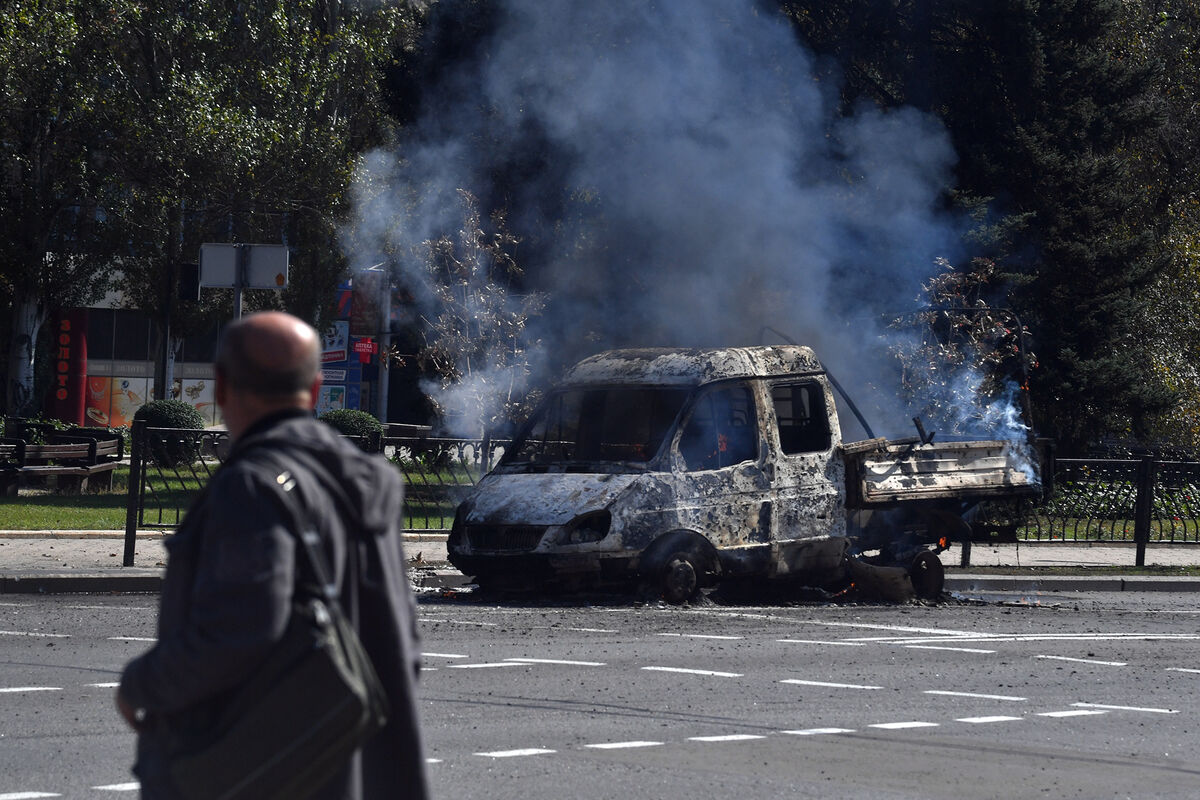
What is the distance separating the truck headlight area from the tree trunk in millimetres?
23621

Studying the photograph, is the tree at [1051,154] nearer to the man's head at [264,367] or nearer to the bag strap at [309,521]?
the man's head at [264,367]

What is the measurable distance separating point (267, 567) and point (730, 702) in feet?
18.2

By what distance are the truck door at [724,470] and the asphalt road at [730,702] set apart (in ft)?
2.16

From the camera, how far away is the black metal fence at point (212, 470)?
14.4m

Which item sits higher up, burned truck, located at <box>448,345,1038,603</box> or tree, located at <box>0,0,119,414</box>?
tree, located at <box>0,0,119,414</box>

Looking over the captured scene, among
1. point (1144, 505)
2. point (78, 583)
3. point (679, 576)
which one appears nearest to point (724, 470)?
point (679, 576)

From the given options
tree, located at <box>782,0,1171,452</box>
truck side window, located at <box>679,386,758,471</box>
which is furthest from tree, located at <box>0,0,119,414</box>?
truck side window, located at <box>679,386,758,471</box>

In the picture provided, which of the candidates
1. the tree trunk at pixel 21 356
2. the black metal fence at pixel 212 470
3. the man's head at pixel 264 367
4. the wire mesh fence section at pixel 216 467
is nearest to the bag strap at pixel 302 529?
the man's head at pixel 264 367

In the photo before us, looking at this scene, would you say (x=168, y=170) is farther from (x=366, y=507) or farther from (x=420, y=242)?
(x=366, y=507)

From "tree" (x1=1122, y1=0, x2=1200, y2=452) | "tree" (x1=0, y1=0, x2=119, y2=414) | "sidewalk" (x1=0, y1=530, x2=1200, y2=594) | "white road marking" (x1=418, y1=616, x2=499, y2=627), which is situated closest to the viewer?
"white road marking" (x1=418, y1=616, x2=499, y2=627)

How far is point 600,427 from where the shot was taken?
12.8m

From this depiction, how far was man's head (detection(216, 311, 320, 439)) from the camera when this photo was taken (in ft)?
9.32

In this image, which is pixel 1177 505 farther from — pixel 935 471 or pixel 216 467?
pixel 216 467

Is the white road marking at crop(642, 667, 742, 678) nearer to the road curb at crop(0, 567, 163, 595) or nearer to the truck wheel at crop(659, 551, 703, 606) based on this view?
the truck wheel at crop(659, 551, 703, 606)
